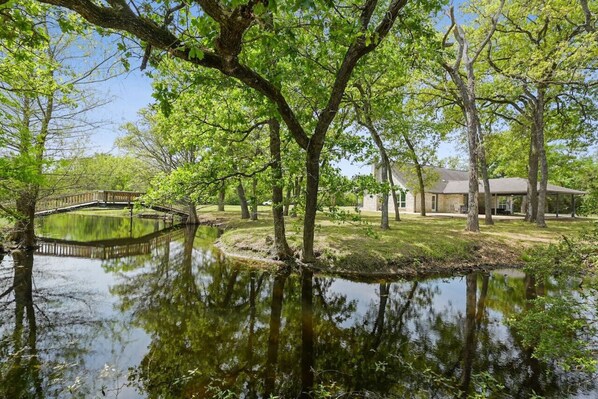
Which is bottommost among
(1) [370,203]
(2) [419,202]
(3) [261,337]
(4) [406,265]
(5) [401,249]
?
(3) [261,337]

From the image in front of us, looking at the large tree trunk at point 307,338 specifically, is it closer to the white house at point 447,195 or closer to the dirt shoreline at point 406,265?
the dirt shoreline at point 406,265

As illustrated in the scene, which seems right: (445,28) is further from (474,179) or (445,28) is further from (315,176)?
(315,176)

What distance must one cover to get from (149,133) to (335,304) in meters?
22.2

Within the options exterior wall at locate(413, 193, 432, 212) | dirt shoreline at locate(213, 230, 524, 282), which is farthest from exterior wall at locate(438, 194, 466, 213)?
dirt shoreline at locate(213, 230, 524, 282)

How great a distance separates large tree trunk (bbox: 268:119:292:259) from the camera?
29.2 feet

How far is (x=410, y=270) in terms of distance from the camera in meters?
10.2

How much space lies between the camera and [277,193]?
10.7 meters

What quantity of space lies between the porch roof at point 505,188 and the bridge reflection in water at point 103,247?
91.2 ft

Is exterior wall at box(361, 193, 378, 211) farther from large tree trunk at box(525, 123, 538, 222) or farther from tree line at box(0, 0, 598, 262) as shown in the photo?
large tree trunk at box(525, 123, 538, 222)

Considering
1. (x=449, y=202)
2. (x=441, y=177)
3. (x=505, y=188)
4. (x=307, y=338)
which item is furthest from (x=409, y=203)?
(x=307, y=338)

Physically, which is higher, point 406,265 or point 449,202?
point 449,202

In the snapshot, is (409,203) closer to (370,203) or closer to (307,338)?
(370,203)

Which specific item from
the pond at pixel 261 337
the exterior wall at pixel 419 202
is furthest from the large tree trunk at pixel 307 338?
the exterior wall at pixel 419 202

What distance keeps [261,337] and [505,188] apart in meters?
32.1
